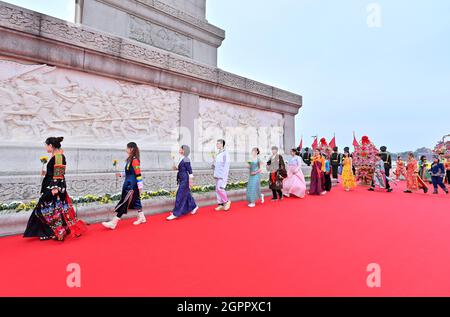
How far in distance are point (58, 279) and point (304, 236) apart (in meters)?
2.98

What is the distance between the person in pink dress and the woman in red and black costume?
19.2 feet

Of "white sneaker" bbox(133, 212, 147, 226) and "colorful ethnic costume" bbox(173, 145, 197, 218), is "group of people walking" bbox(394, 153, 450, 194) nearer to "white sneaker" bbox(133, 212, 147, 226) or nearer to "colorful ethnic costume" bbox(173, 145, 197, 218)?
"colorful ethnic costume" bbox(173, 145, 197, 218)

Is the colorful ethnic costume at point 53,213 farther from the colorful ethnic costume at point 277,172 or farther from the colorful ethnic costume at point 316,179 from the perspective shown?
the colorful ethnic costume at point 316,179

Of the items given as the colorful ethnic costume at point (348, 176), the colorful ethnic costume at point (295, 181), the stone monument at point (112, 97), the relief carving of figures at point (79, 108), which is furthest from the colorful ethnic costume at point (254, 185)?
the colorful ethnic costume at point (348, 176)

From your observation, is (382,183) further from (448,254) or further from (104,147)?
(104,147)

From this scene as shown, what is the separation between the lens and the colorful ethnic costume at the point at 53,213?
3295mm

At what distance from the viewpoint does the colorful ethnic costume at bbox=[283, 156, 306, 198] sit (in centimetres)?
743

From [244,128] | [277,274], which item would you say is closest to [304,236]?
[277,274]

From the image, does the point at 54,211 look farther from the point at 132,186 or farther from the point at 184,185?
the point at 184,185

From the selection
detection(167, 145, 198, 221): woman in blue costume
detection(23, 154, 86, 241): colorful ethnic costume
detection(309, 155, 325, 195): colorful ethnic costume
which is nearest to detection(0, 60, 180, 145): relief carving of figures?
detection(167, 145, 198, 221): woman in blue costume

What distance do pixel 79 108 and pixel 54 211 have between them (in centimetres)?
296

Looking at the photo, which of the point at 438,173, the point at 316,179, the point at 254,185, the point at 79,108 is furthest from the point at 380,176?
the point at 79,108

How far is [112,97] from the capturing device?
589cm
